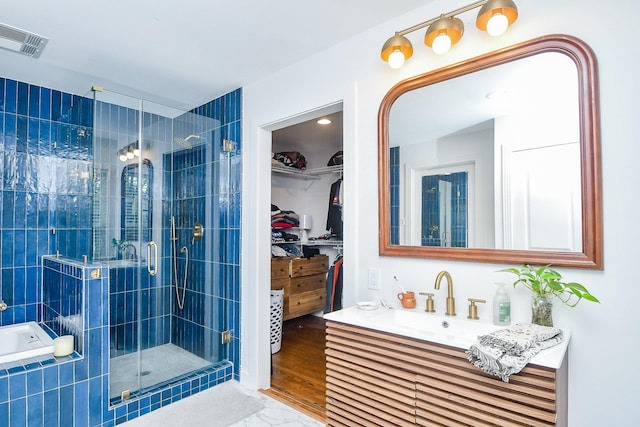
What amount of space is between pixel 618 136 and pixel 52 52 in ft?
10.9

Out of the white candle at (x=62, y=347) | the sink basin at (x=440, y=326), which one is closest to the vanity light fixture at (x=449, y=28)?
the sink basin at (x=440, y=326)

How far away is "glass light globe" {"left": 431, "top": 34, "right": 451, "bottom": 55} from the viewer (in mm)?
1721

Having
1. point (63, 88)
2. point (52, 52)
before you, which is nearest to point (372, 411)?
point (52, 52)

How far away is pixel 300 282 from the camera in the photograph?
4.37 metres

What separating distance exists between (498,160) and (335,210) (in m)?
3.03

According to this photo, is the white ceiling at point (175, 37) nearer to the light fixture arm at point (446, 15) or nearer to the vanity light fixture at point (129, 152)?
the light fixture arm at point (446, 15)

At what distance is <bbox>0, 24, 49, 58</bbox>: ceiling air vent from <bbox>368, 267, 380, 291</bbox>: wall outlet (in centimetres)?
256

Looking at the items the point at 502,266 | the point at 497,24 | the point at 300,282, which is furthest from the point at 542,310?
the point at 300,282

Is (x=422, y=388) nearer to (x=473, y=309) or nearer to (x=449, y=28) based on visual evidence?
(x=473, y=309)

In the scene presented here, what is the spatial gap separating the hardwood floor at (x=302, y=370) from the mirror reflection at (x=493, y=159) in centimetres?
147

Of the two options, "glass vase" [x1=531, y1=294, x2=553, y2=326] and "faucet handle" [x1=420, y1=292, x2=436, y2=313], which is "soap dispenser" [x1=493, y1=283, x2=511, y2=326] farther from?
"faucet handle" [x1=420, y1=292, x2=436, y2=313]

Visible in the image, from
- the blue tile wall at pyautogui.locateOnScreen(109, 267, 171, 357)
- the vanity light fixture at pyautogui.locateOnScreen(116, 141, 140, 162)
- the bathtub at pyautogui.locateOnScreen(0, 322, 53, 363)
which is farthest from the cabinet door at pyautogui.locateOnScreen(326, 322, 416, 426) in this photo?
the vanity light fixture at pyautogui.locateOnScreen(116, 141, 140, 162)

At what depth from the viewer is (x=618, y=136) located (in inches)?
54.6

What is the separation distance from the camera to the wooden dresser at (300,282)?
4094 mm
